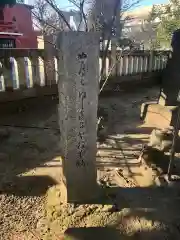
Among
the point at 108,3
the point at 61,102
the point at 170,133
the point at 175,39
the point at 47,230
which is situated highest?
the point at 108,3

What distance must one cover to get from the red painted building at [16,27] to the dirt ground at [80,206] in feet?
12.7

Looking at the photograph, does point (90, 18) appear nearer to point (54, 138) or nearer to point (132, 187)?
point (54, 138)

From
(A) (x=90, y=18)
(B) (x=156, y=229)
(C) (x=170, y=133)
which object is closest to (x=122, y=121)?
(C) (x=170, y=133)

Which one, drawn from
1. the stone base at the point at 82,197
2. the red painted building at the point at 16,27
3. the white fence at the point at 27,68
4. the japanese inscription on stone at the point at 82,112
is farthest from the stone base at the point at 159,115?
the red painted building at the point at 16,27

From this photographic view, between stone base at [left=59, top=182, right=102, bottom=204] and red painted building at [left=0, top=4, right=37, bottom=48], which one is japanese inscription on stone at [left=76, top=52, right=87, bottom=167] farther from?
red painted building at [left=0, top=4, right=37, bottom=48]

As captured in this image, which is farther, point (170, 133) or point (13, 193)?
point (170, 133)

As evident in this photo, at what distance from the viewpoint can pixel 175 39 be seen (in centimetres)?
519

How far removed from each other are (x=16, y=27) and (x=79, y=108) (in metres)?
8.07

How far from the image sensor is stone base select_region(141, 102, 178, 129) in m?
5.38

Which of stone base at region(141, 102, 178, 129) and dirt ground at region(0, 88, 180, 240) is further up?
stone base at region(141, 102, 178, 129)

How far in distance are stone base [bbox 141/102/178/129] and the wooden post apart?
9.99 ft

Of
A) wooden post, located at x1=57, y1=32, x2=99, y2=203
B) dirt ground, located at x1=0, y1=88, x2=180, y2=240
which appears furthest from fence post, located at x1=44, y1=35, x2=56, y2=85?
wooden post, located at x1=57, y1=32, x2=99, y2=203

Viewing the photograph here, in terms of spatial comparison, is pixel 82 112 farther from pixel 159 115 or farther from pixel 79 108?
pixel 159 115

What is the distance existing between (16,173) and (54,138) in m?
1.45
